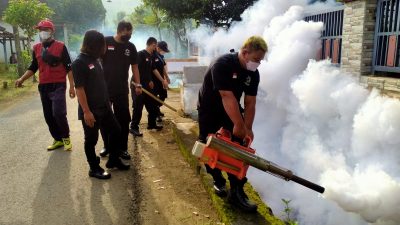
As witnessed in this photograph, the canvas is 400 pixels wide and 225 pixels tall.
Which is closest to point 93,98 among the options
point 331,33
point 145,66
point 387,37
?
point 145,66

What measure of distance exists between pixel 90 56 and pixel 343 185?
12.4 ft

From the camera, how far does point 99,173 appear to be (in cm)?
435

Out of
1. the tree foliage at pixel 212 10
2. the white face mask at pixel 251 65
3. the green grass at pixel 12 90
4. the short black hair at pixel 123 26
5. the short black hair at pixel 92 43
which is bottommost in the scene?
the green grass at pixel 12 90

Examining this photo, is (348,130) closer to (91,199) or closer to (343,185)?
(343,185)

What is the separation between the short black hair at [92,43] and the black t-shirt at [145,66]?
2.56m

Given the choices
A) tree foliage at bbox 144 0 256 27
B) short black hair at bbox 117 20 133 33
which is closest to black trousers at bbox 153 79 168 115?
short black hair at bbox 117 20 133 33

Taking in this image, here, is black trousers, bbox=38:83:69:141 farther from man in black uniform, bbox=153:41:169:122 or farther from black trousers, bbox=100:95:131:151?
man in black uniform, bbox=153:41:169:122

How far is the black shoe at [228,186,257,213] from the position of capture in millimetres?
3458

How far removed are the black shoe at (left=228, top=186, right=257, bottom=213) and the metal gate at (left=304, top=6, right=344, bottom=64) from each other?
4.57 metres

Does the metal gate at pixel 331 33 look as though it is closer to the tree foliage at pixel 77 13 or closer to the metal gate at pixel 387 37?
the metal gate at pixel 387 37

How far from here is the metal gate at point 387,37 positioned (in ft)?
17.9

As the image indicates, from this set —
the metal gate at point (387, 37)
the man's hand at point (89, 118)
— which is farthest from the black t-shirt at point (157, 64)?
the metal gate at point (387, 37)

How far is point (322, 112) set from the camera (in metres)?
6.63

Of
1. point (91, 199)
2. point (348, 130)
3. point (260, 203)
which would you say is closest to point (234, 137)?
point (260, 203)
